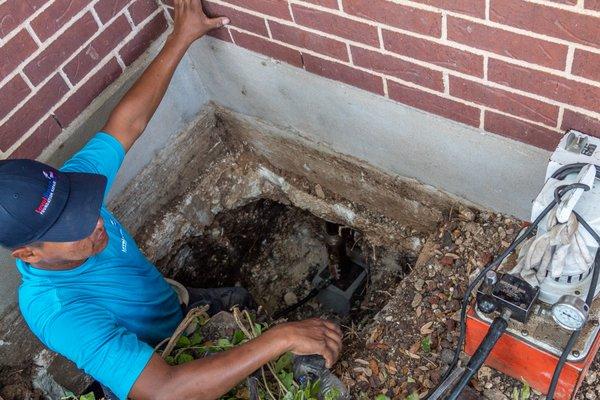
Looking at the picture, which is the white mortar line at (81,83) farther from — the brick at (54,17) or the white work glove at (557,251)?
the white work glove at (557,251)

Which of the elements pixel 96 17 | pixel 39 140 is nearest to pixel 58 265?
pixel 39 140

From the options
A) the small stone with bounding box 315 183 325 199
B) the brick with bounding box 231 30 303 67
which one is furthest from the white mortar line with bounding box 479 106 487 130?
the small stone with bounding box 315 183 325 199

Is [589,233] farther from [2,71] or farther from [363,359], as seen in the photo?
[2,71]

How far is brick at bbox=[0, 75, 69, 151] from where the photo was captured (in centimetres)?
261

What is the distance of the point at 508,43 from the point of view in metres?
1.96

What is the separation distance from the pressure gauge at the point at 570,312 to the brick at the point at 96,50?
7.35 ft

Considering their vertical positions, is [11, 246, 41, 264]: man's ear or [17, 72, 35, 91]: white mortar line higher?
[17, 72, 35, 91]: white mortar line

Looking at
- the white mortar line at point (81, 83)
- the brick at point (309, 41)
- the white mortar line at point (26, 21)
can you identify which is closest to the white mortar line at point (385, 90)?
the brick at point (309, 41)

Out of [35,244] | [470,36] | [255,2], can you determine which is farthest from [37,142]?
[470,36]

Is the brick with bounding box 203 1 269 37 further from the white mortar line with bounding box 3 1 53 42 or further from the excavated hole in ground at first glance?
the excavated hole in ground

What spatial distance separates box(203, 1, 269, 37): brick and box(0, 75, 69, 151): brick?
2.51 ft

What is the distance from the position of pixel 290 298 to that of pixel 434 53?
7.84ft

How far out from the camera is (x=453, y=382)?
91.6 inches

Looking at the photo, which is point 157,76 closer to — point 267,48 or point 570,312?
point 267,48
